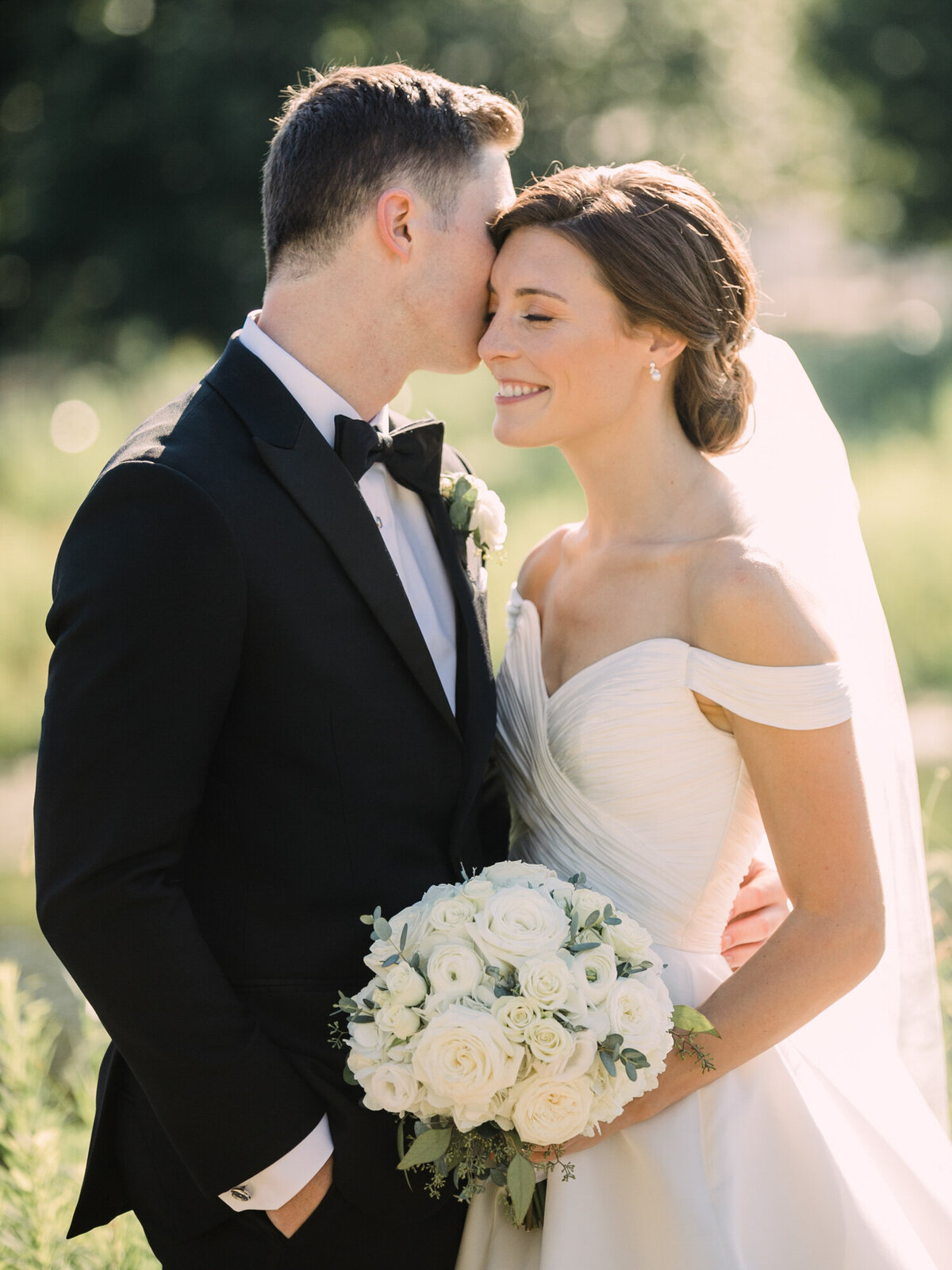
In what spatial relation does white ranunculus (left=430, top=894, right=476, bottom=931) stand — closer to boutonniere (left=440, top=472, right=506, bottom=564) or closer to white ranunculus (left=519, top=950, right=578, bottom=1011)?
white ranunculus (left=519, top=950, right=578, bottom=1011)

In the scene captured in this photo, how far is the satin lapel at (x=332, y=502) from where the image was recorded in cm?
234

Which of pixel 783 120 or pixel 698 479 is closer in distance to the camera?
pixel 698 479

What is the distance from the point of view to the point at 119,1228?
Answer: 133 inches

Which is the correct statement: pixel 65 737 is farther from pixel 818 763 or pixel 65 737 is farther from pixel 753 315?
pixel 753 315

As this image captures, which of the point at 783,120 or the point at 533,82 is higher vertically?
the point at 783,120

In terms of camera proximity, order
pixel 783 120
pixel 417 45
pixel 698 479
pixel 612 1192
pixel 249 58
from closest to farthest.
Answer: pixel 612 1192
pixel 698 479
pixel 249 58
pixel 417 45
pixel 783 120

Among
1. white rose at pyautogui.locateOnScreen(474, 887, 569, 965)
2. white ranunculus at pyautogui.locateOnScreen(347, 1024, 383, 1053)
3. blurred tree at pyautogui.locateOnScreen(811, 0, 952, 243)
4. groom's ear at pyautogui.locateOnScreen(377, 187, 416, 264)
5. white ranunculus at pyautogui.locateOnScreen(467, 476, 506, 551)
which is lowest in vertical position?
white ranunculus at pyautogui.locateOnScreen(347, 1024, 383, 1053)

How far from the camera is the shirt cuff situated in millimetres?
2182

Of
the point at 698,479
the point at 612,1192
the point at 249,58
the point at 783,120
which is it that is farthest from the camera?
the point at 783,120

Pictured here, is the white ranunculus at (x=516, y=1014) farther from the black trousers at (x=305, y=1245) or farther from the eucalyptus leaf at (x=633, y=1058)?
the black trousers at (x=305, y=1245)

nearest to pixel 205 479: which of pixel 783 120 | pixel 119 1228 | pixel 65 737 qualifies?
pixel 65 737

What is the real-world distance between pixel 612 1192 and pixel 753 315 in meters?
2.10

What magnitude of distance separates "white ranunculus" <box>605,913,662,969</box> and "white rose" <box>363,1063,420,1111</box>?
448 mm

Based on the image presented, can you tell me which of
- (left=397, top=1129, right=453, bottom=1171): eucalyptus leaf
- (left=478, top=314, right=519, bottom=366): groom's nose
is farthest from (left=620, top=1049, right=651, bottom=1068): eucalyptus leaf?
(left=478, top=314, right=519, bottom=366): groom's nose
